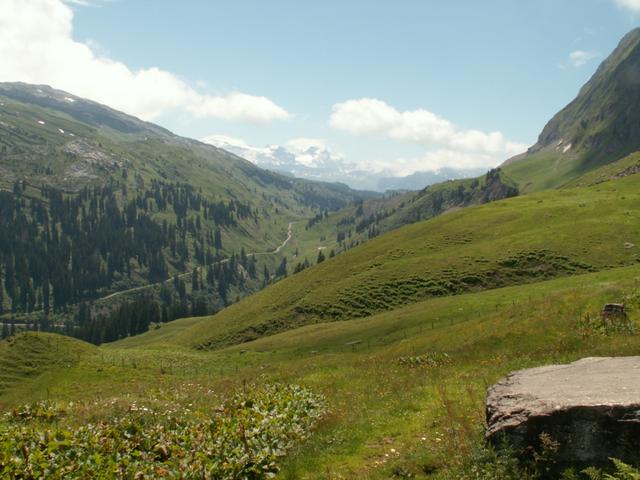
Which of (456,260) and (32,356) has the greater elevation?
(456,260)

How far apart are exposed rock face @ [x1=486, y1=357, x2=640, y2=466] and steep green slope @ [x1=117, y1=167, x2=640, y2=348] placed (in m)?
56.6

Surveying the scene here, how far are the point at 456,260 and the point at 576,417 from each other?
67.2 meters

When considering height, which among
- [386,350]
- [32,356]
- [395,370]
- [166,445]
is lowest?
[386,350]

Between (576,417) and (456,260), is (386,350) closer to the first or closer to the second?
(456,260)

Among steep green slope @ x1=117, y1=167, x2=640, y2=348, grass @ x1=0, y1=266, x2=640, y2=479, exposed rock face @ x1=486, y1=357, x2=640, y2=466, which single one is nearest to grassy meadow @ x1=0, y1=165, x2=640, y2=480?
grass @ x1=0, y1=266, x2=640, y2=479

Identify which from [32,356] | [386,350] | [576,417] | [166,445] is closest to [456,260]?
[386,350]

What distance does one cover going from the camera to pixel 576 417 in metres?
12.1

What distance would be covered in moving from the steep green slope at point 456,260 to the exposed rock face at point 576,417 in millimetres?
56563

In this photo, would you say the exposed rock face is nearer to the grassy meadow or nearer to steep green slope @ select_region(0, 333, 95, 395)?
the grassy meadow

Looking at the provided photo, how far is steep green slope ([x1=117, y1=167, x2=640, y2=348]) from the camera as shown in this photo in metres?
69.9

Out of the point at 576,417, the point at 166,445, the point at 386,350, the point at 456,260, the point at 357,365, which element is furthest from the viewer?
the point at 456,260

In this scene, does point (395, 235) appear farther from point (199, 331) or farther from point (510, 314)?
point (510, 314)

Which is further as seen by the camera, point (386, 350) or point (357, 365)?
point (386, 350)

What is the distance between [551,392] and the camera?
13930mm
